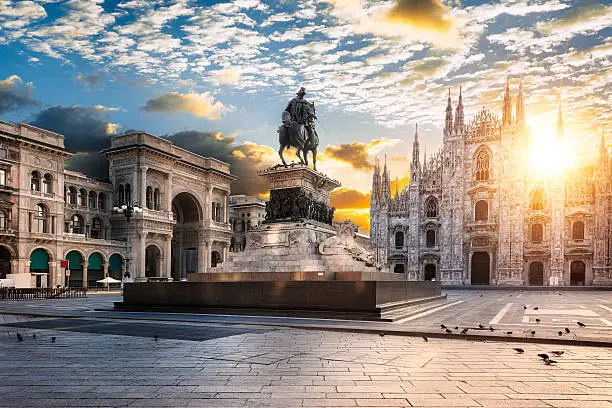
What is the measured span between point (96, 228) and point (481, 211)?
149 ft

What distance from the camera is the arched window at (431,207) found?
65.2 m

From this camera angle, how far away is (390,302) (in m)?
16.3

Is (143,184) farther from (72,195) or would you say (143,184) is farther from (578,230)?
(578,230)

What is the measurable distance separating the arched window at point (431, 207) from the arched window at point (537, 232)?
11554 millimetres

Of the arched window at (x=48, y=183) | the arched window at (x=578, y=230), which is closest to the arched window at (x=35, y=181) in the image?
the arched window at (x=48, y=183)

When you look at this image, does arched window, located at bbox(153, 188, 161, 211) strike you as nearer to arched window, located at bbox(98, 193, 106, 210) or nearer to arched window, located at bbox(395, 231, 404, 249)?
arched window, located at bbox(98, 193, 106, 210)

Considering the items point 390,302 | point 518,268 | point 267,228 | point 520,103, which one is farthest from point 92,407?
point 520,103

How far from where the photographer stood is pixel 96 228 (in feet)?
183

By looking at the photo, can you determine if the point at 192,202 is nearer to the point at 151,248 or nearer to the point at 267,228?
the point at 151,248

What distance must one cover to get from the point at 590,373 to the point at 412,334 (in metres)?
4.60

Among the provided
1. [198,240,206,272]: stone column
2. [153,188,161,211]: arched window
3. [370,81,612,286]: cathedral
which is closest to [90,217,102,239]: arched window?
[153,188,161,211]: arched window

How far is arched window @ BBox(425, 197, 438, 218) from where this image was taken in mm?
65188

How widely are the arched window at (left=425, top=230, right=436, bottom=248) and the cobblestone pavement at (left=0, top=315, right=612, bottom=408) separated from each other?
5581 centimetres

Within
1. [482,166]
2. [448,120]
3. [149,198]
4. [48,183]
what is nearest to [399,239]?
[482,166]
